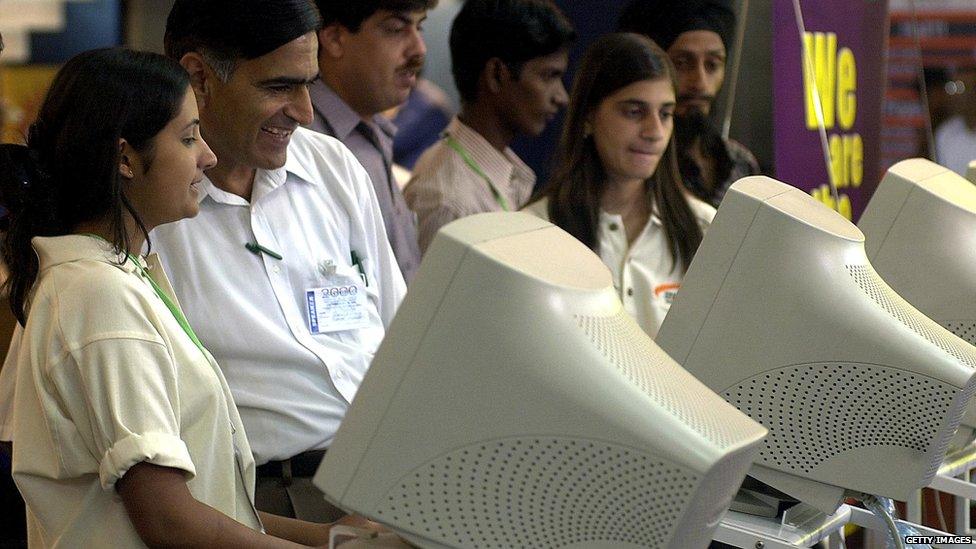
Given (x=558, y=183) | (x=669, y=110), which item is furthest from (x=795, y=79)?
(x=558, y=183)

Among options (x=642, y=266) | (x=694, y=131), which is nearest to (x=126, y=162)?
(x=642, y=266)

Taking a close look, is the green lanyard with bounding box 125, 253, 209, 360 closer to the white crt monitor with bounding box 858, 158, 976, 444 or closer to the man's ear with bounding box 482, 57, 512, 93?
the white crt monitor with bounding box 858, 158, 976, 444

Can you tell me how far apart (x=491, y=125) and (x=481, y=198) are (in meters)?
0.35

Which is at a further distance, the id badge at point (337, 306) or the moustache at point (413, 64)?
the moustache at point (413, 64)

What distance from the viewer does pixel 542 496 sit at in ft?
3.92

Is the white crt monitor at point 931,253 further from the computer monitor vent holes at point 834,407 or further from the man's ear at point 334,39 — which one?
the man's ear at point 334,39

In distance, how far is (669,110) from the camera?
2.96 meters

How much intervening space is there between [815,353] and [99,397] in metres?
0.93

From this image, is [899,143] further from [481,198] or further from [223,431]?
[223,431]

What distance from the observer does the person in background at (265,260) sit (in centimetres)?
197

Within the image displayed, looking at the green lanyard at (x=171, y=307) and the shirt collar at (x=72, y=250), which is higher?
the shirt collar at (x=72, y=250)

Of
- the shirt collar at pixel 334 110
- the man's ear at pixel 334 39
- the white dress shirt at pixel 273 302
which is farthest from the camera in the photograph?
the man's ear at pixel 334 39

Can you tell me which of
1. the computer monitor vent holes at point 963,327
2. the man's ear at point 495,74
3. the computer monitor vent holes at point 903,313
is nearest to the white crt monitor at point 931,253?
the computer monitor vent holes at point 963,327

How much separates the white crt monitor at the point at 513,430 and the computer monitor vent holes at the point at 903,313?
1.76ft
